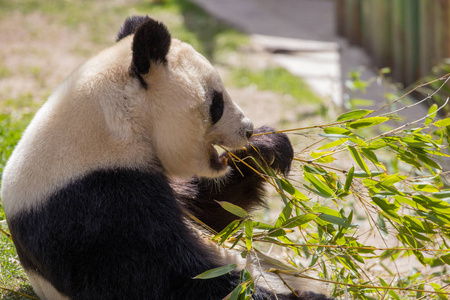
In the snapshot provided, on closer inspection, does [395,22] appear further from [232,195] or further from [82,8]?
[82,8]

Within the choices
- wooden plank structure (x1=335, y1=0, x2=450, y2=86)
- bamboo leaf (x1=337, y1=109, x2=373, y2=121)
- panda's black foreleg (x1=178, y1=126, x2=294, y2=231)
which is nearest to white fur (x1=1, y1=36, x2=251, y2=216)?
panda's black foreleg (x1=178, y1=126, x2=294, y2=231)

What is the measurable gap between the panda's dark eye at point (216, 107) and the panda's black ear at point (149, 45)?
1.12 ft

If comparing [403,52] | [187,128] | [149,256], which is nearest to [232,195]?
[187,128]

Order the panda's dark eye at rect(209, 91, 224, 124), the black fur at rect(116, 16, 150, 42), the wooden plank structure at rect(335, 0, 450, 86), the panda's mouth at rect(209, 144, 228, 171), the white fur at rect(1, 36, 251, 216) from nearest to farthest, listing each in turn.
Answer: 1. the white fur at rect(1, 36, 251, 216)
2. the panda's dark eye at rect(209, 91, 224, 124)
3. the panda's mouth at rect(209, 144, 228, 171)
4. the black fur at rect(116, 16, 150, 42)
5. the wooden plank structure at rect(335, 0, 450, 86)

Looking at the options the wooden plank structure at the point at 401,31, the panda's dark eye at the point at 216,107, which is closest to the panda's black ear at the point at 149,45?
the panda's dark eye at the point at 216,107

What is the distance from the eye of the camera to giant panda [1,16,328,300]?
7.71 ft

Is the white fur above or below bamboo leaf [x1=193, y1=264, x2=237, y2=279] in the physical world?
above

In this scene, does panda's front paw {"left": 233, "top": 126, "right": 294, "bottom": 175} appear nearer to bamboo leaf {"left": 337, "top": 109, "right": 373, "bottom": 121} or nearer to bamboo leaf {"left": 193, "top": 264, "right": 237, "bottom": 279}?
bamboo leaf {"left": 337, "top": 109, "right": 373, "bottom": 121}

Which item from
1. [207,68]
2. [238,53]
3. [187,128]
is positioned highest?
[207,68]

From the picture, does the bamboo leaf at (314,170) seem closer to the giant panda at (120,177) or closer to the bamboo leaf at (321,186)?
the bamboo leaf at (321,186)

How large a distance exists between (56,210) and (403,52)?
681 cm

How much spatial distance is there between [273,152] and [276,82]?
536cm

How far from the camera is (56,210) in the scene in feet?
7.76

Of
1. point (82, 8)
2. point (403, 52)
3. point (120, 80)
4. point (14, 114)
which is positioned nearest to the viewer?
point (120, 80)
